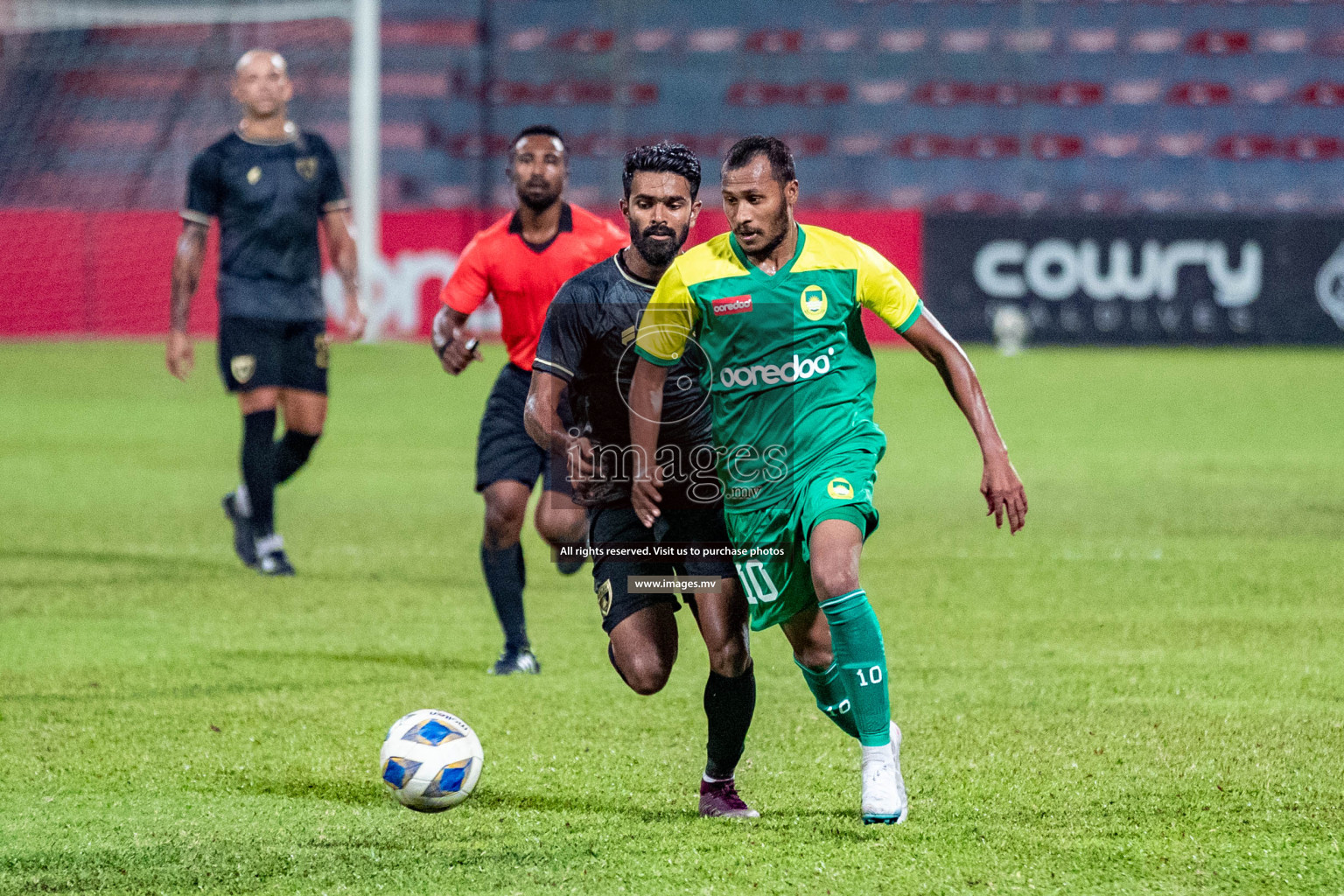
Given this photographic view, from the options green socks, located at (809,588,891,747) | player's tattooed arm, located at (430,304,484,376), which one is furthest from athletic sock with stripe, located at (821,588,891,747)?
player's tattooed arm, located at (430,304,484,376)

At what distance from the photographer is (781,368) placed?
4.29 metres

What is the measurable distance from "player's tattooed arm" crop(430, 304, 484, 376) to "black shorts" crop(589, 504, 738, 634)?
1.50 meters

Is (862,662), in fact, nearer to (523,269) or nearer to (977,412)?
(977,412)

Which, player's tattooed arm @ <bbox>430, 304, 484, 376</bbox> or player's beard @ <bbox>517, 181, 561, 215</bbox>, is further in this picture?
player's beard @ <bbox>517, 181, 561, 215</bbox>

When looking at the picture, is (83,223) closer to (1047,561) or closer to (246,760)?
(1047,561)

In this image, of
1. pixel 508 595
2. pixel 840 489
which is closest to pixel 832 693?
pixel 840 489

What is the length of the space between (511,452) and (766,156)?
223 centimetres

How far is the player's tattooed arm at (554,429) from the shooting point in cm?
461

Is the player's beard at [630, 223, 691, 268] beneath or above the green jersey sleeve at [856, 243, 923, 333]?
above

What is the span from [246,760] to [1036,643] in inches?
119

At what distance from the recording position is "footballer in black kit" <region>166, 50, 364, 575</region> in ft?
26.8

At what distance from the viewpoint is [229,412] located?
1688 cm

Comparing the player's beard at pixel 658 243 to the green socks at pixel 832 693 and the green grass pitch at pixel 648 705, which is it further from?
the green grass pitch at pixel 648 705

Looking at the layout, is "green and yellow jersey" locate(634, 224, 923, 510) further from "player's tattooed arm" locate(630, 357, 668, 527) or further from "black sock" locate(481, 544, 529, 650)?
"black sock" locate(481, 544, 529, 650)
